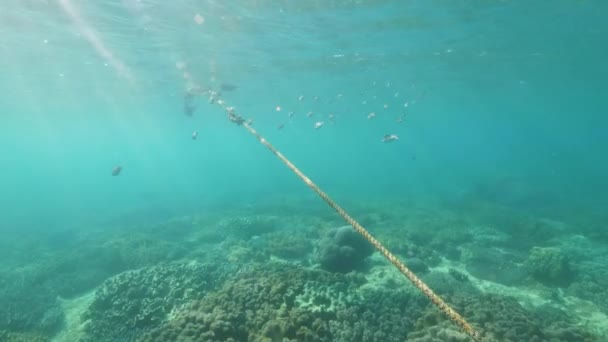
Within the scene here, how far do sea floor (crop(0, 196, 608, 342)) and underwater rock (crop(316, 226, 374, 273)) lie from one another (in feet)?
0.12

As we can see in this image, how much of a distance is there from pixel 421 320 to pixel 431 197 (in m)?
27.5

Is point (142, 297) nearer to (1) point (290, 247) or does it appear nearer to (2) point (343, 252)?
(1) point (290, 247)

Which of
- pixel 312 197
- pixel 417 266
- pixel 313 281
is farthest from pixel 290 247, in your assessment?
pixel 312 197

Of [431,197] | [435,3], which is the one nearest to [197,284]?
[435,3]

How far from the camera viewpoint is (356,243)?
11.9 metres

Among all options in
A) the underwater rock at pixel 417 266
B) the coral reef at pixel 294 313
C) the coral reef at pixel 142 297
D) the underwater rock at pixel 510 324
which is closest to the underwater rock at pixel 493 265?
the underwater rock at pixel 417 266

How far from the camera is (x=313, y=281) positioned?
316 inches

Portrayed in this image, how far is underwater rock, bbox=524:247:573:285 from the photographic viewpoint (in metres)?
12.1

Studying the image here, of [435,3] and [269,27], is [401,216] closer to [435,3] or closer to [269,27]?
[435,3]

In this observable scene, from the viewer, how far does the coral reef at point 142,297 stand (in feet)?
30.1

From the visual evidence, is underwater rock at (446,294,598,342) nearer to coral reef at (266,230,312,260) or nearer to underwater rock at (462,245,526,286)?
underwater rock at (462,245,526,286)

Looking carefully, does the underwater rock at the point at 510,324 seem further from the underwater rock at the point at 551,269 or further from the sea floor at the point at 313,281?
the underwater rock at the point at 551,269

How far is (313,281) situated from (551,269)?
9.37 metres

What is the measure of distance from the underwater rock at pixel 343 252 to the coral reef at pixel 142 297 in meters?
3.44
